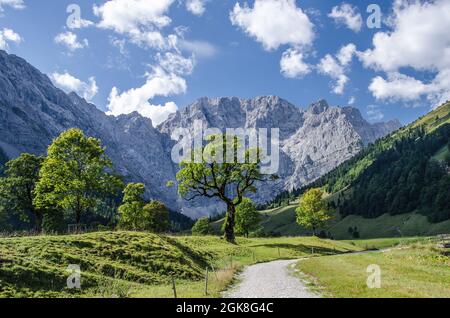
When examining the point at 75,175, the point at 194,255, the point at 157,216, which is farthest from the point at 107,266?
the point at 157,216

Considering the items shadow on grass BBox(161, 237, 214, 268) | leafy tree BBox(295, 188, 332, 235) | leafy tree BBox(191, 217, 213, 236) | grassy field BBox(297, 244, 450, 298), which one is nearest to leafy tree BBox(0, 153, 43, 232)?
shadow on grass BBox(161, 237, 214, 268)

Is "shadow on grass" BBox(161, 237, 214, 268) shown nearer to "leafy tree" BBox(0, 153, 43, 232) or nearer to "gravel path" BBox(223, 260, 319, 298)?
"gravel path" BBox(223, 260, 319, 298)

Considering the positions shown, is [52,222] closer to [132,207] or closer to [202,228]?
[132,207]

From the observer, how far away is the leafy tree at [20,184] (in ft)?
246

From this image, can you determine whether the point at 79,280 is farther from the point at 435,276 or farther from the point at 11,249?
the point at 435,276

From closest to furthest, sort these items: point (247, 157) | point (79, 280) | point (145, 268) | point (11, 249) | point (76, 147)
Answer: point (79, 280), point (11, 249), point (145, 268), point (76, 147), point (247, 157)

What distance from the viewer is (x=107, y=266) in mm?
34531

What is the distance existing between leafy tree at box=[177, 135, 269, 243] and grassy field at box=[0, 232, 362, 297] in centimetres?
2000

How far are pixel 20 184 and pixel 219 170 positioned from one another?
126 feet

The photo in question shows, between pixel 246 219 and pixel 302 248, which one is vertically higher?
pixel 246 219

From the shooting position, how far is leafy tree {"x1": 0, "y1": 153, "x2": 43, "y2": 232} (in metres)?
75.1
